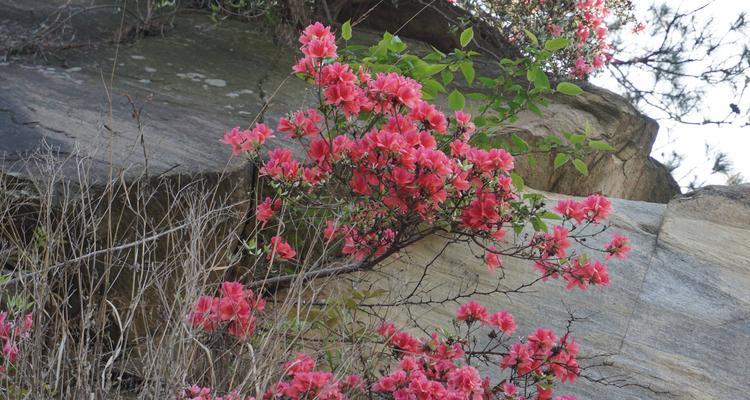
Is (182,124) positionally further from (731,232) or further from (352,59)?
(731,232)

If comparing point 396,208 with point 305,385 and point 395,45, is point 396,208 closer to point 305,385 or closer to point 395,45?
point 395,45

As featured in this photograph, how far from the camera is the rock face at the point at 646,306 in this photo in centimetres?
298

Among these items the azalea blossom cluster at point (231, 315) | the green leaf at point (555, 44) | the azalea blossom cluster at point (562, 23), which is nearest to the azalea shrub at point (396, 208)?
the azalea blossom cluster at point (231, 315)

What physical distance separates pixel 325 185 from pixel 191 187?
17.8 inches

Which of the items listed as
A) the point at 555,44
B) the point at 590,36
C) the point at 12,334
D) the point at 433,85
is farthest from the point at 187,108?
the point at 590,36

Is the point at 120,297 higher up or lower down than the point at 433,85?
lower down

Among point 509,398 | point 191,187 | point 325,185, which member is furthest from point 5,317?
point 509,398

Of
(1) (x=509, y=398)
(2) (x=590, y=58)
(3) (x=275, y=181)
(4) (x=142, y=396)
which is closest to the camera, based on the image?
(4) (x=142, y=396)

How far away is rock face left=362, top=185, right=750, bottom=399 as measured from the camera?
117 inches

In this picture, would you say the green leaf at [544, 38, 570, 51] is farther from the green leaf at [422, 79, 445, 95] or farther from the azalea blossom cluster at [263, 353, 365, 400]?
the azalea blossom cluster at [263, 353, 365, 400]

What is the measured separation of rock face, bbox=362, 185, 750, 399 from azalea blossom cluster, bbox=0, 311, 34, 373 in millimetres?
1130

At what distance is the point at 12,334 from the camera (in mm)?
1977

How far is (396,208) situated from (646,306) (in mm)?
1262

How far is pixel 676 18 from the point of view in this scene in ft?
17.5
